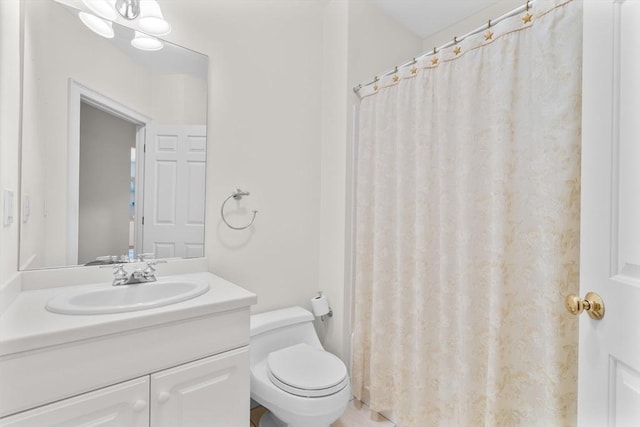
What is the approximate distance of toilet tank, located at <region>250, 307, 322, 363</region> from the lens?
162 centimetres

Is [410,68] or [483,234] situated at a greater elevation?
[410,68]

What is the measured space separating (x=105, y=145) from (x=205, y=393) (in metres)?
1.16

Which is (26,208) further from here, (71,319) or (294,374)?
(294,374)

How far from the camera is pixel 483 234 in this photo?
1.23 meters

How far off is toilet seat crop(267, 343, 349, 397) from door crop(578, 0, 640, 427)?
2.91ft

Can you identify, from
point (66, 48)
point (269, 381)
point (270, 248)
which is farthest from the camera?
point (270, 248)

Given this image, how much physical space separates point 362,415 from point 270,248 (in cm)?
110

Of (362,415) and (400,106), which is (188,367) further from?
(400,106)

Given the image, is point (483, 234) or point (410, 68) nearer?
point (483, 234)

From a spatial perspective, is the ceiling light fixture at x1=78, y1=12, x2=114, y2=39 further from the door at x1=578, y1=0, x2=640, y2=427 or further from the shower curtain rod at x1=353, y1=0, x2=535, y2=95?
the door at x1=578, y1=0, x2=640, y2=427

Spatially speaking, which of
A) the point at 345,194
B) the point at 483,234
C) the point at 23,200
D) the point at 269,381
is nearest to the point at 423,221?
the point at 483,234

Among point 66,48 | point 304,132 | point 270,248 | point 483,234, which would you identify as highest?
point 66,48

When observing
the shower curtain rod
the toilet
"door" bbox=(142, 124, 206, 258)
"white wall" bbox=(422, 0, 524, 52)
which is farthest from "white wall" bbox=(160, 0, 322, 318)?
"white wall" bbox=(422, 0, 524, 52)

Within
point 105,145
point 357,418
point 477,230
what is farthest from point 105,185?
point 357,418
